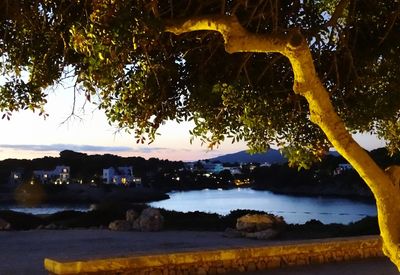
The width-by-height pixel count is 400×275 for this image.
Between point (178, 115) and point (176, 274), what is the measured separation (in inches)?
86.4

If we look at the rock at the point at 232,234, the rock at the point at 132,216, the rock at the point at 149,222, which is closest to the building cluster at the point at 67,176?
the rock at the point at 132,216

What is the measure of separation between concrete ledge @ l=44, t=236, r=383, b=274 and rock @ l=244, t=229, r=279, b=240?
532 cm

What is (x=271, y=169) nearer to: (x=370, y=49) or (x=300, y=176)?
(x=300, y=176)

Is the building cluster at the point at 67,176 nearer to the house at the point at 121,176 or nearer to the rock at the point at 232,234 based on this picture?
the house at the point at 121,176

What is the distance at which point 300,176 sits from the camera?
85312mm

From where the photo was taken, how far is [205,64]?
7.50m

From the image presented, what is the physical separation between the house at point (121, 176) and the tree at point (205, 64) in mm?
89624

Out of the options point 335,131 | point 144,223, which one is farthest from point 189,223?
point 335,131

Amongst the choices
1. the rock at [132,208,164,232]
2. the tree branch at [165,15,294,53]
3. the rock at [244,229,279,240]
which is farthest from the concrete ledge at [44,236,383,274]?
the rock at [132,208,164,232]

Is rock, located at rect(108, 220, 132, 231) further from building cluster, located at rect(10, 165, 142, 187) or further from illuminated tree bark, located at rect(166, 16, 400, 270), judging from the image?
building cluster, located at rect(10, 165, 142, 187)

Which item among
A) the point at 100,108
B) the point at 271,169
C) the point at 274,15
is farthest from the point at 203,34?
the point at 271,169

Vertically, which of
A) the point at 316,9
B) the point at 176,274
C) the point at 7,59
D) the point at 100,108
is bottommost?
the point at 176,274

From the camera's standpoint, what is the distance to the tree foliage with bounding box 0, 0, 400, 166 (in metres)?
6.50

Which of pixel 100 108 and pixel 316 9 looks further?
pixel 316 9
